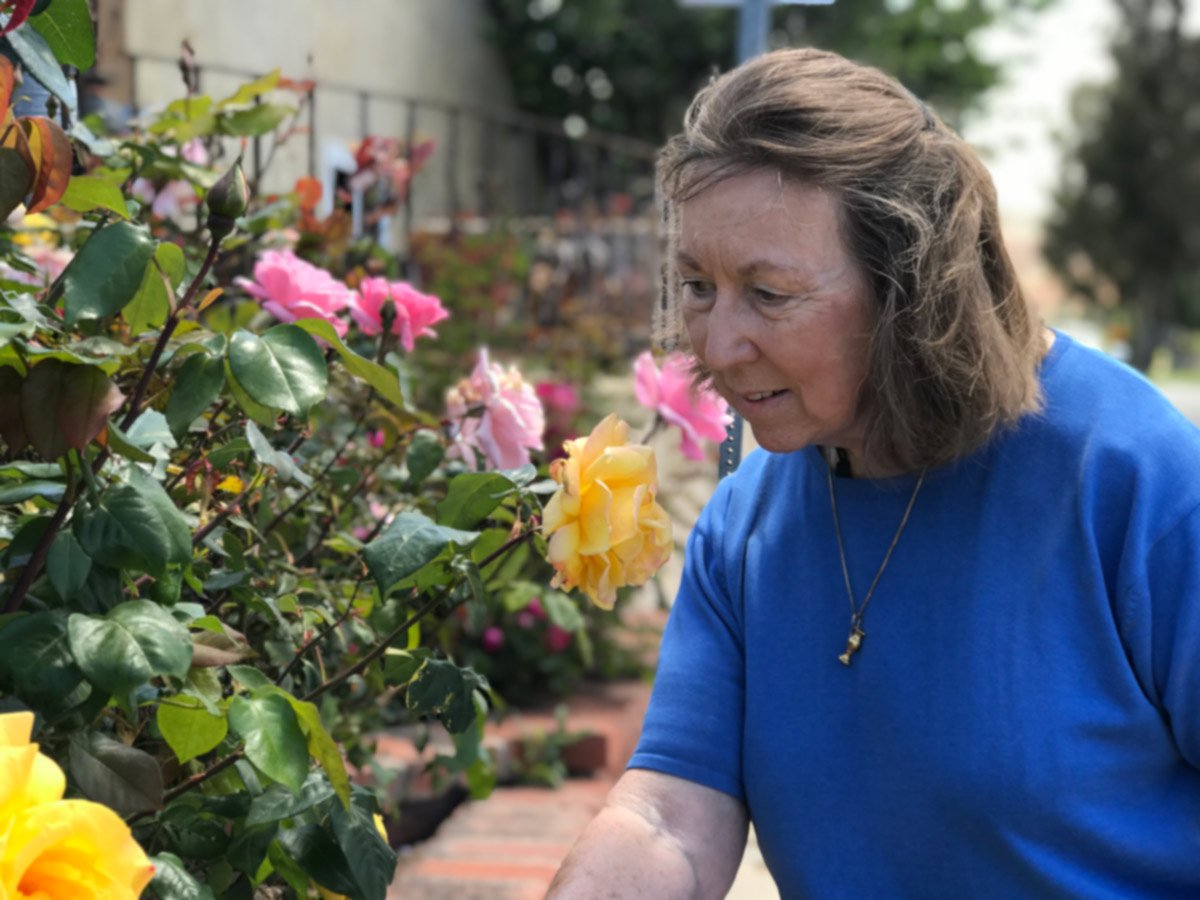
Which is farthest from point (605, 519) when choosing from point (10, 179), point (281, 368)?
point (10, 179)

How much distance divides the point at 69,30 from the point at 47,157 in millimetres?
214

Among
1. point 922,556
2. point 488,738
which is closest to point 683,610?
point 922,556

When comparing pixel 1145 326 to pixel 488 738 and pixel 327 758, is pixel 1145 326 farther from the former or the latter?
pixel 327 758

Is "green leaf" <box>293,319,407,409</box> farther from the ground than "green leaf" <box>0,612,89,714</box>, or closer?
farther from the ground

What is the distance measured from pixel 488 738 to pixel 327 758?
8.39ft

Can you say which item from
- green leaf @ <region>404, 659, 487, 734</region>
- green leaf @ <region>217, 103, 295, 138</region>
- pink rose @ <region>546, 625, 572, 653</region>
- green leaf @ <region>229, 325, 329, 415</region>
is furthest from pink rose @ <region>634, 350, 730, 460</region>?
pink rose @ <region>546, 625, 572, 653</region>

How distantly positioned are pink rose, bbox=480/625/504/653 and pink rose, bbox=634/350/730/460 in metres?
1.91

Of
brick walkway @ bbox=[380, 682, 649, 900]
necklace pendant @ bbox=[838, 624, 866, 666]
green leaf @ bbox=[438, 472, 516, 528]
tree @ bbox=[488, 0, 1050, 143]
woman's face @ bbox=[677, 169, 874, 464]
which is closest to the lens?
green leaf @ bbox=[438, 472, 516, 528]

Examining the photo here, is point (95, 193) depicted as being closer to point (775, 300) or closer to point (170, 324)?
point (170, 324)

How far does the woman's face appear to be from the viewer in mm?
1481

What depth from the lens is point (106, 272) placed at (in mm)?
1060

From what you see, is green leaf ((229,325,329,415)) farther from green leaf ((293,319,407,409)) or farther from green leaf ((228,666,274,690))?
green leaf ((228,666,274,690))

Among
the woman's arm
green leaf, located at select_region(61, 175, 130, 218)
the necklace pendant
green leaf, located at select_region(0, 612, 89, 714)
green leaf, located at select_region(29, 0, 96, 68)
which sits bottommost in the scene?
the woman's arm

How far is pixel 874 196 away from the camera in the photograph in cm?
150
